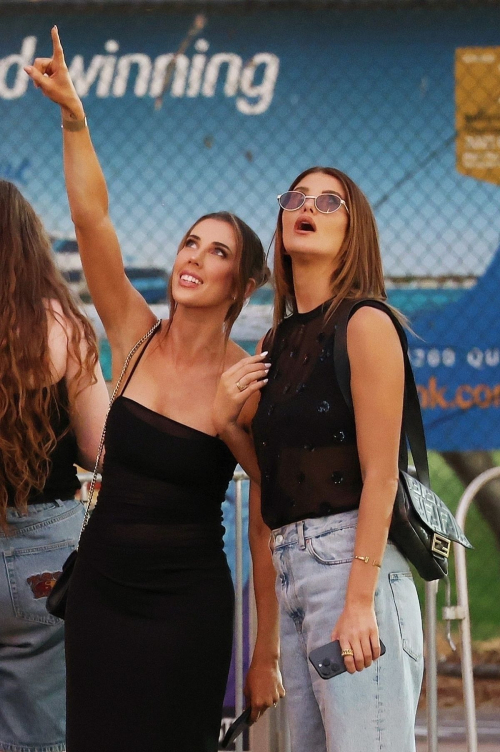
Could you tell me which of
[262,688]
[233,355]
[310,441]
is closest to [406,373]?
[310,441]

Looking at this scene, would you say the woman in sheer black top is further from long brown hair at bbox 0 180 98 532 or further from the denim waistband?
long brown hair at bbox 0 180 98 532

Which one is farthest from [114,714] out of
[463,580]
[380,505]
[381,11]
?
[381,11]

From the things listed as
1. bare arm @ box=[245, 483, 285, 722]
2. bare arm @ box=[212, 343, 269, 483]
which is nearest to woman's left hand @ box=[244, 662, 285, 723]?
bare arm @ box=[245, 483, 285, 722]

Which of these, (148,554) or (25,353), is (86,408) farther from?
(148,554)

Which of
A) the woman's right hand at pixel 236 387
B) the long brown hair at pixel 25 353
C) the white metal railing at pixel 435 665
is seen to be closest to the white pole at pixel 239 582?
the white metal railing at pixel 435 665

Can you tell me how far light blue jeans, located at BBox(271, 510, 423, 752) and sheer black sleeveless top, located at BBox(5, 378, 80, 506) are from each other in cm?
70

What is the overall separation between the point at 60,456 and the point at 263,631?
0.66 m

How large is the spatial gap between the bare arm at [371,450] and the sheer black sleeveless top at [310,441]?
0.16 ft

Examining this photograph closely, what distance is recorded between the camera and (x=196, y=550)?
224 cm

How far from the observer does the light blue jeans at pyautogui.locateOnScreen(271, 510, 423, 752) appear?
6.06 feet

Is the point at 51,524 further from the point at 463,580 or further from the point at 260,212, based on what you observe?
the point at 260,212

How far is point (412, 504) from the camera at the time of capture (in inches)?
77.7

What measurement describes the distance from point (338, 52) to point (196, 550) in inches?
143

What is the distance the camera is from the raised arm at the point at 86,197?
2209 mm
